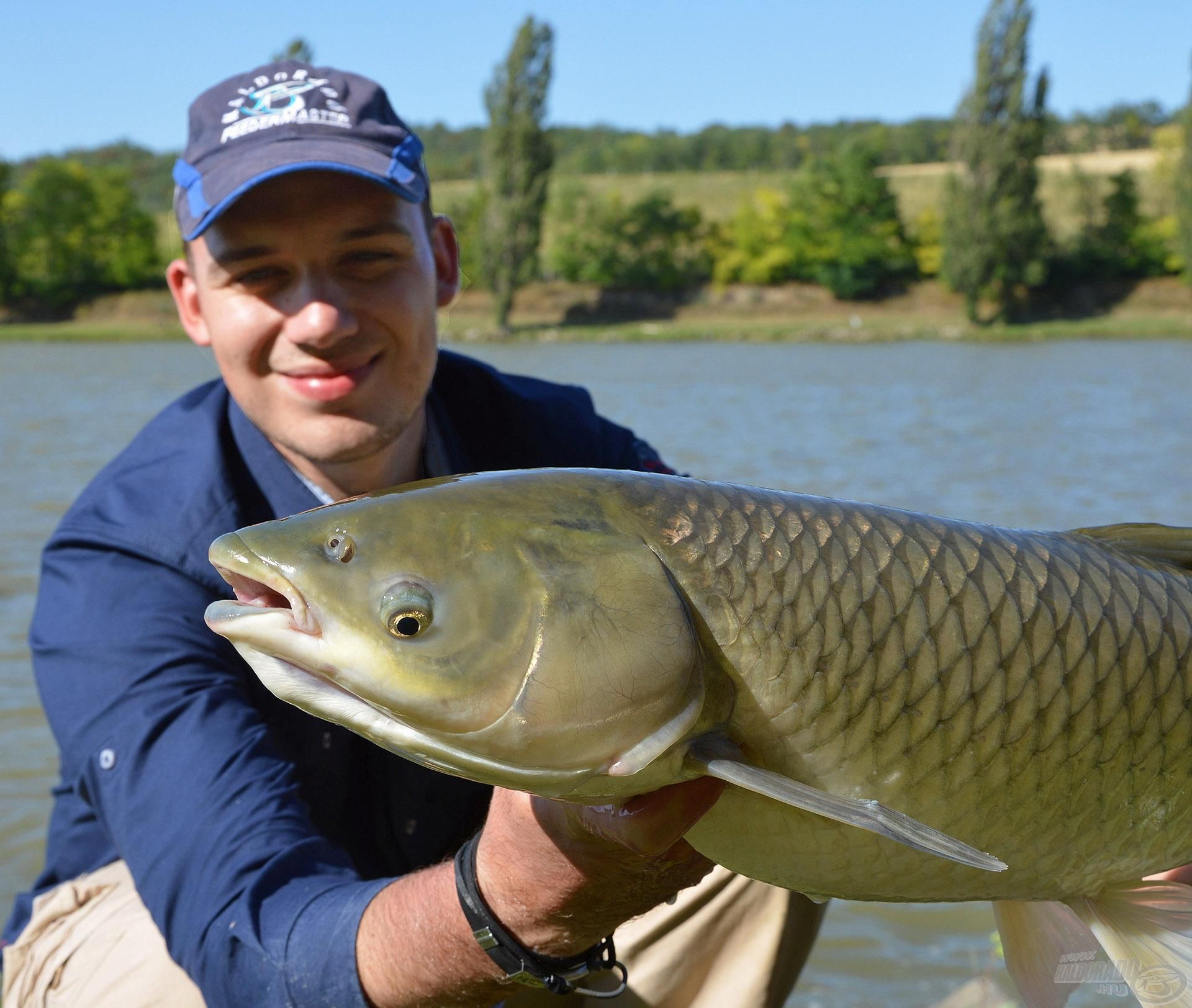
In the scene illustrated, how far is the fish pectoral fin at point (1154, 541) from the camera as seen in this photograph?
5.53ft

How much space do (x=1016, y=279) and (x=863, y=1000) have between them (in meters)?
38.9

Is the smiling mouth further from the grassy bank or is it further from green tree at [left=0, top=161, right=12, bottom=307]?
green tree at [left=0, top=161, right=12, bottom=307]

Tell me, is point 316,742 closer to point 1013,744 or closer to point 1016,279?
point 1013,744

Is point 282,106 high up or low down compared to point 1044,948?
up

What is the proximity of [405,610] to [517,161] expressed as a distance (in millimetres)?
38682

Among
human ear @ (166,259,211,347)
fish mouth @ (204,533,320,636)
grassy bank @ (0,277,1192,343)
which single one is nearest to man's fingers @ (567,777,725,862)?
fish mouth @ (204,533,320,636)

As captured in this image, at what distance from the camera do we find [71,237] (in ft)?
167

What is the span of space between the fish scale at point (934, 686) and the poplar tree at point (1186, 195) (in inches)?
1545

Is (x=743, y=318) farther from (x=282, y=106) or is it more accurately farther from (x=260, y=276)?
(x=260, y=276)

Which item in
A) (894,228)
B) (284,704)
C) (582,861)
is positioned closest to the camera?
(582,861)

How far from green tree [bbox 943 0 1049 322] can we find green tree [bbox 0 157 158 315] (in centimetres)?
3013

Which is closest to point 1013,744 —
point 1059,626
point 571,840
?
point 1059,626

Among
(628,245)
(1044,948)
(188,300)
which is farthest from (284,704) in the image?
(628,245)

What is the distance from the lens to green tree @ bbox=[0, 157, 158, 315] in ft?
159
